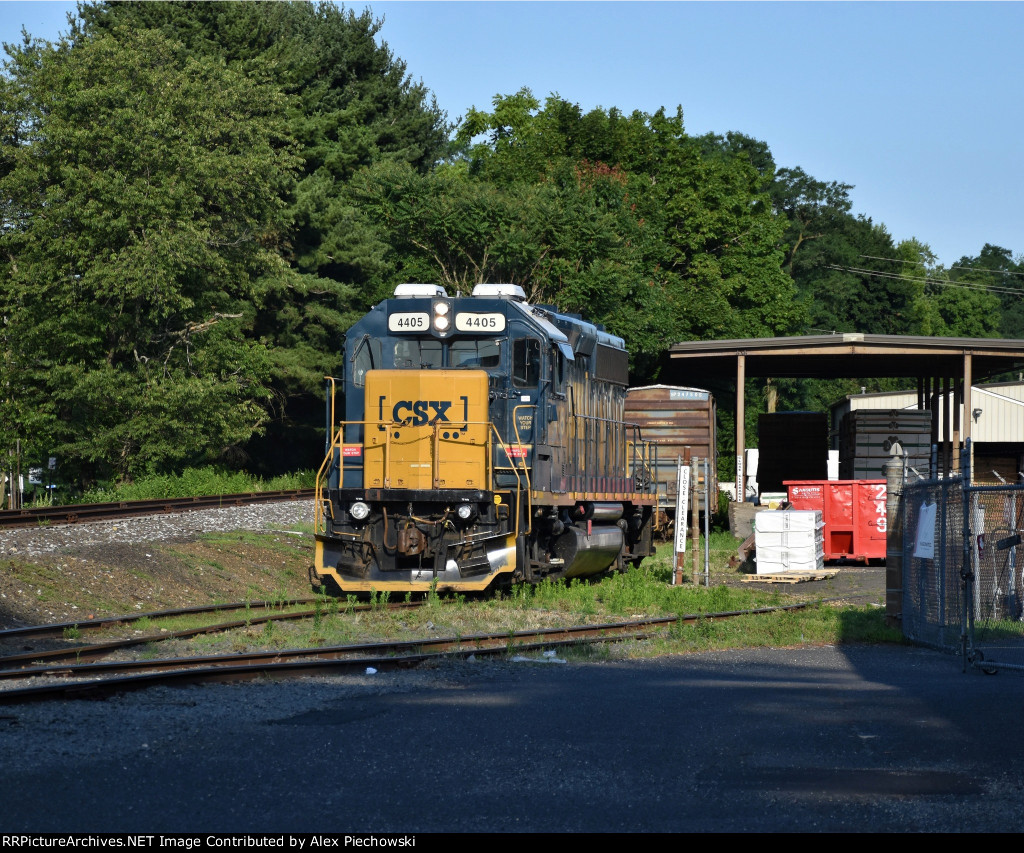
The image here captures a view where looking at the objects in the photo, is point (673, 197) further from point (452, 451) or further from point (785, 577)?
point (452, 451)

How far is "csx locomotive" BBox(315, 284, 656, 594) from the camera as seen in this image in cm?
1485

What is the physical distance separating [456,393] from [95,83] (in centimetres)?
2258

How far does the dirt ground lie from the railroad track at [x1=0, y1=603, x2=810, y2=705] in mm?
3963

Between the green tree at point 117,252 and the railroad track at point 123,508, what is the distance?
2.95m

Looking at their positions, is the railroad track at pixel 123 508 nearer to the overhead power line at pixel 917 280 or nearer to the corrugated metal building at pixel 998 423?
the corrugated metal building at pixel 998 423

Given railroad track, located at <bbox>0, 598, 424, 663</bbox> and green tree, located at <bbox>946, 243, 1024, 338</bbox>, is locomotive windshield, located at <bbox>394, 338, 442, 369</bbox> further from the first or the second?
green tree, located at <bbox>946, 243, 1024, 338</bbox>

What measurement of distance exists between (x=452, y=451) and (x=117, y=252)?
19.6m

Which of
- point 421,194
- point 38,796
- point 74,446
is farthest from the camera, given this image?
point 421,194

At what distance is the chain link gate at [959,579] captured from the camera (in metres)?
11.2

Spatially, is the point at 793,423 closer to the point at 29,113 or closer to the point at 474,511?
the point at 29,113

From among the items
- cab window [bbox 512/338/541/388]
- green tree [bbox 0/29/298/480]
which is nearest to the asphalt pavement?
cab window [bbox 512/338/541/388]

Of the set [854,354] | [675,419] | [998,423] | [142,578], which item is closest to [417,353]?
[142,578]

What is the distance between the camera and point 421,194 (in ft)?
128
